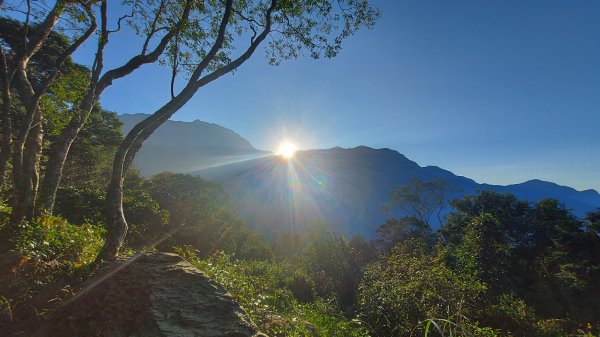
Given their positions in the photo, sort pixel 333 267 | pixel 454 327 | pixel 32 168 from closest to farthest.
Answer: pixel 454 327
pixel 32 168
pixel 333 267

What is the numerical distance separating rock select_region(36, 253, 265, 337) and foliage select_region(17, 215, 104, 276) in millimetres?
959

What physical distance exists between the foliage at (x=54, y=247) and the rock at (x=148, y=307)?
37.8 inches

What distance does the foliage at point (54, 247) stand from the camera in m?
5.33

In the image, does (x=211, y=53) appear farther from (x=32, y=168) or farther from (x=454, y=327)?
(x=454, y=327)

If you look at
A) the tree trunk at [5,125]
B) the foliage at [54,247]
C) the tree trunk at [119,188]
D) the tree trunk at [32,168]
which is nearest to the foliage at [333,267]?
the tree trunk at [119,188]

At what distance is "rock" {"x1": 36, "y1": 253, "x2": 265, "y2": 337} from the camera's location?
418cm

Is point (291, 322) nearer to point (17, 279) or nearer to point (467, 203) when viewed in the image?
point (17, 279)

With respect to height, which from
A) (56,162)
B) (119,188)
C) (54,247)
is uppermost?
(56,162)

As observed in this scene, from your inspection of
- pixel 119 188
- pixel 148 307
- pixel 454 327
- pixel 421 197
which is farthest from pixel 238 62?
pixel 421 197

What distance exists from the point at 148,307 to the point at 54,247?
9.36ft

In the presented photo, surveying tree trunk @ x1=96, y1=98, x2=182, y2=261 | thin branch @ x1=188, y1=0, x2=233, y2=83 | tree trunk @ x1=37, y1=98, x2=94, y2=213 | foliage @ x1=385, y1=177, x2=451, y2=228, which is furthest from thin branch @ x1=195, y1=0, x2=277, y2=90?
foliage @ x1=385, y1=177, x2=451, y2=228

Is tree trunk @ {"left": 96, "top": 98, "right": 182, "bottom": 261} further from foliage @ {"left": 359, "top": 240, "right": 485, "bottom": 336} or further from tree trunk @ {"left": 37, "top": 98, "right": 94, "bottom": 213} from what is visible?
foliage @ {"left": 359, "top": 240, "right": 485, "bottom": 336}

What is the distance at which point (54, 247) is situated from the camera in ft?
19.0

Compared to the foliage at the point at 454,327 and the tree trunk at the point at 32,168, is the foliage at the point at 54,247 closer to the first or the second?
the tree trunk at the point at 32,168
